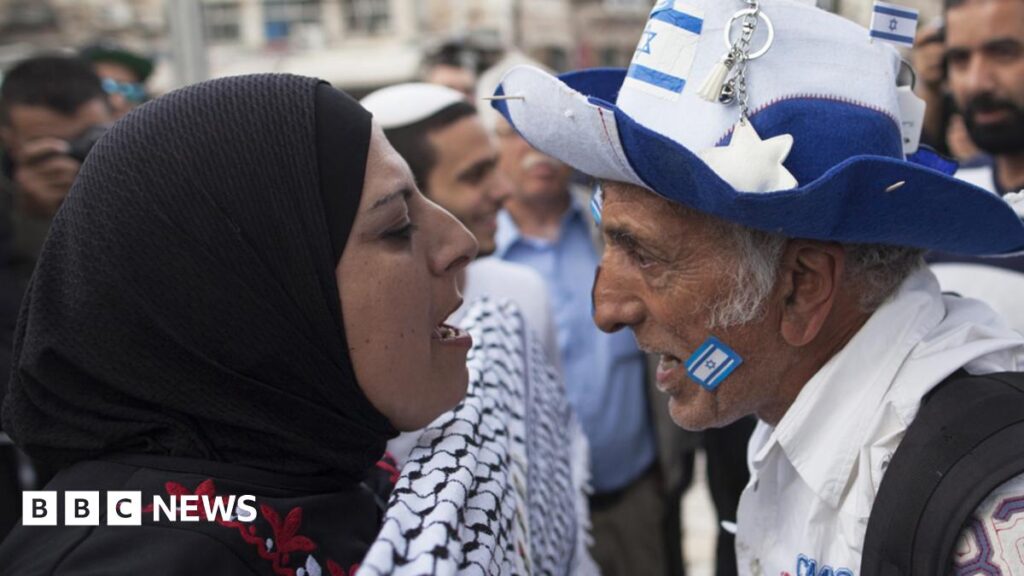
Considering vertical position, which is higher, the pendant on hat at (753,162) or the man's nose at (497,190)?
the pendant on hat at (753,162)

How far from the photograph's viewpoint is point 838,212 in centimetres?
150

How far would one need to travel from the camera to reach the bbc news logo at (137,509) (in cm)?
129

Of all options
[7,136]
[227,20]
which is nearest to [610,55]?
[227,20]

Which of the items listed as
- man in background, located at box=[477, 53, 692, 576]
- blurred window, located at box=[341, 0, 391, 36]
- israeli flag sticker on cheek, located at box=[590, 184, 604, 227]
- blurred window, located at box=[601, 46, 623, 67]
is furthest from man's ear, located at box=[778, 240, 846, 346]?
blurred window, located at box=[601, 46, 623, 67]

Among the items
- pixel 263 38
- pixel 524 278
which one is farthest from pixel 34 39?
pixel 524 278

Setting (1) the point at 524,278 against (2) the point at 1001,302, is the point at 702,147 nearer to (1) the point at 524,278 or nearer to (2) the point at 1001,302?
(2) the point at 1001,302

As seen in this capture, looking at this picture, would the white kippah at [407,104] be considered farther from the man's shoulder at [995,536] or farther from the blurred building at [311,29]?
the blurred building at [311,29]

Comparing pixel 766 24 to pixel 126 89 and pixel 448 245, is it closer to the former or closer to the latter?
pixel 448 245

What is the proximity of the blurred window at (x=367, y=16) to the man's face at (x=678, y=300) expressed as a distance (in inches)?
1203

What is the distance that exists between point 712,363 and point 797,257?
241 millimetres

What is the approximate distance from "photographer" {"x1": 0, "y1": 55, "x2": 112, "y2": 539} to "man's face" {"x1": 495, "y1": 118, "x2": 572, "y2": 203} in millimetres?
1672

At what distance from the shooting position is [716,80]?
61.6 inches

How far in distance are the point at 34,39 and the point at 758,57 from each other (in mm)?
31949

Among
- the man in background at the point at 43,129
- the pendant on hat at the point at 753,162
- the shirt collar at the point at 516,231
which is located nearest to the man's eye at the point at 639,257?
the pendant on hat at the point at 753,162
